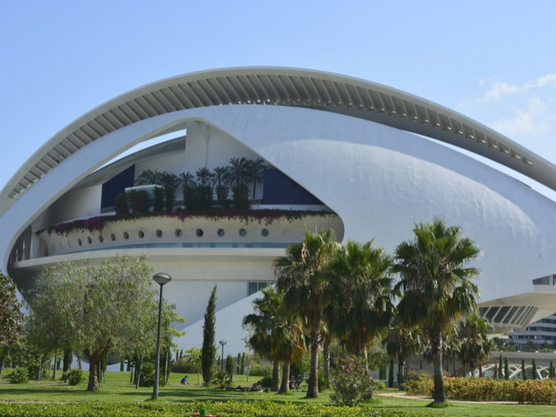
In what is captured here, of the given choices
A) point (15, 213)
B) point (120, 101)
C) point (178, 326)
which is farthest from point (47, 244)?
point (178, 326)

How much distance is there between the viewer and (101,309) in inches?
1065

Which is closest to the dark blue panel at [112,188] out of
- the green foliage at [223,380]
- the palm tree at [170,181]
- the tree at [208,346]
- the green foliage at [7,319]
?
the palm tree at [170,181]

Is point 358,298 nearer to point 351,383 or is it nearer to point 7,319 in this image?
point 351,383

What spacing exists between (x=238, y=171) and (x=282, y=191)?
362 cm

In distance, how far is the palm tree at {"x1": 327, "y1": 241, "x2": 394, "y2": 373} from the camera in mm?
23641

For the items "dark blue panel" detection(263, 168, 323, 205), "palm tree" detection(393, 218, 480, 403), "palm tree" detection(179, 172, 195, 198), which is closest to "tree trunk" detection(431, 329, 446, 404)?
"palm tree" detection(393, 218, 480, 403)

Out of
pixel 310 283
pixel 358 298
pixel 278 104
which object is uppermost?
pixel 278 104

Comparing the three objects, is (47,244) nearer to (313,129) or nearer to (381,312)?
(313,129)

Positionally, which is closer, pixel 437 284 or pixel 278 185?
pixel 437 284

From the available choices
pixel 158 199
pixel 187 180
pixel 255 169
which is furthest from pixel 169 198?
pixel 255 169

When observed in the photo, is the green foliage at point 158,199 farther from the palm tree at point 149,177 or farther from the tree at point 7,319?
the tree at point 7,319

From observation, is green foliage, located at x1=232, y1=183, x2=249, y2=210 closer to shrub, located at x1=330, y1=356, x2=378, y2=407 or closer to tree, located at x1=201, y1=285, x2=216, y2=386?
tree, located at x1=201, y1=285, x2=216, y2=386

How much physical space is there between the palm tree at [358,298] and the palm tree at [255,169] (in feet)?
79.7

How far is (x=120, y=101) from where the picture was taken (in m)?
53.1
